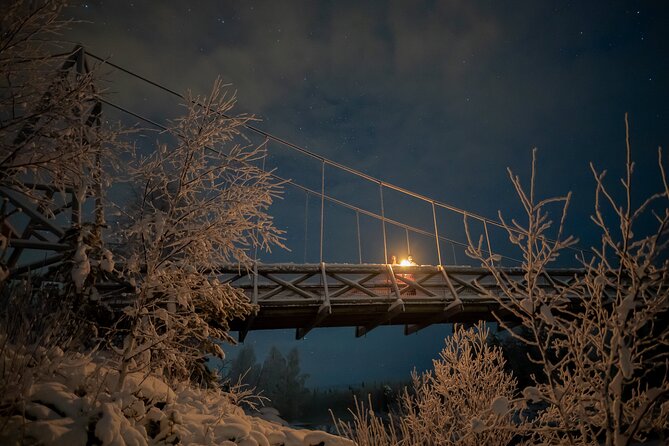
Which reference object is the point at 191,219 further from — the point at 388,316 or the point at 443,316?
the point at 443,316

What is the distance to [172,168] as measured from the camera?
14.3 feet

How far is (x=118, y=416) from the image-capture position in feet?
10.6

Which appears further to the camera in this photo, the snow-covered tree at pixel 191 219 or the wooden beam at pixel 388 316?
the wooden beam at pixel 388 316

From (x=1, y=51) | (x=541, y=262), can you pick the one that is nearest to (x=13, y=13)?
(x=1, y=51)

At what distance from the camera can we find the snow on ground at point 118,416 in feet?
9.66

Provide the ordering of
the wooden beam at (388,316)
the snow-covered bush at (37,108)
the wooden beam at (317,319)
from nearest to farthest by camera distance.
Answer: the snow-covered bush at (37,108) < the wooden beam at (317,319) < the wooden beam at (388,316)

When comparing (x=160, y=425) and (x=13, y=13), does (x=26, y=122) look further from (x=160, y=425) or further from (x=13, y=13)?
(x=160, y=425)

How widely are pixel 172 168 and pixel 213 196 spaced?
57 centimetres

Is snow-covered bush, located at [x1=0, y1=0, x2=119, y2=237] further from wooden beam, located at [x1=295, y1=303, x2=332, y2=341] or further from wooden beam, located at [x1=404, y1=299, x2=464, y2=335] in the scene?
wooden beam, located at [x1=404, y1=299, x2=464, y2=335]

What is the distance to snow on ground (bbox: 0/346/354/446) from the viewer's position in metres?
2.94

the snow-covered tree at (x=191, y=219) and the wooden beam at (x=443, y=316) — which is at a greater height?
the snow-covered tree at (x=191, y=219)

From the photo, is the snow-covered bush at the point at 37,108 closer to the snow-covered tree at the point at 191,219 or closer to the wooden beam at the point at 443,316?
the snow-covered tree at the point at 191,219

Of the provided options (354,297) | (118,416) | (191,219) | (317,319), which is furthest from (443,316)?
(118,416)

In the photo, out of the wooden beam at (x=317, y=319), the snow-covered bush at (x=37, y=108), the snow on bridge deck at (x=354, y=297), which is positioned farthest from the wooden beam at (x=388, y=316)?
the snow-covered bush at (x=37, y=108)
